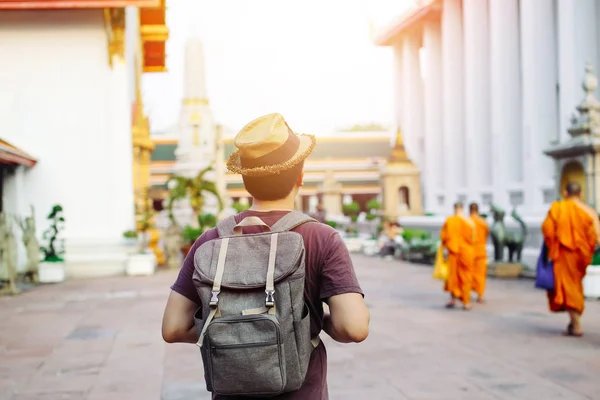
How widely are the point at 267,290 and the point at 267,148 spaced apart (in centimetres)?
56

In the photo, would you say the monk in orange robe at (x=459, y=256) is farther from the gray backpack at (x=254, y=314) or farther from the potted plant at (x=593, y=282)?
the gray backpack at (x=254, y=314)

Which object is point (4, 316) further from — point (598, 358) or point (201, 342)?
point (201, 342)

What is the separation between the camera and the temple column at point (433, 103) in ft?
135

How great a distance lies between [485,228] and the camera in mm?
12258

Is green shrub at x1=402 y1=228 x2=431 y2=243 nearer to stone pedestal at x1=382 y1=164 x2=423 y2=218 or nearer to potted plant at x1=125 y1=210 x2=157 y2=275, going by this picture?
potted plant at x1=125 y1=210 x2=157 y2=275

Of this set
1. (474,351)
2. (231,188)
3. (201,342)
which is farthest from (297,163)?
(231,188)

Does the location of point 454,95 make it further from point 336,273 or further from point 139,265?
point 336,273

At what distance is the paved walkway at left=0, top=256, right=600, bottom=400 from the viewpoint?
6449 millimetres

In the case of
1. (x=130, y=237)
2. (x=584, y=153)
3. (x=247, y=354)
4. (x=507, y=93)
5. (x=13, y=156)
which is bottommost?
(x=130, y=237)

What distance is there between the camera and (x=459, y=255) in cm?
1169

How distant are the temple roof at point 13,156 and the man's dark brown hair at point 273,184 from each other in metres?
12.7

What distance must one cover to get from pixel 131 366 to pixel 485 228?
642cm

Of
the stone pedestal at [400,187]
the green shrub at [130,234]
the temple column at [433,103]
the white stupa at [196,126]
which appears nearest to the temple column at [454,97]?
the stone pedestal at [400,187]

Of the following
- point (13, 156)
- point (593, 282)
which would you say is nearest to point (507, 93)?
point (593, 282)
